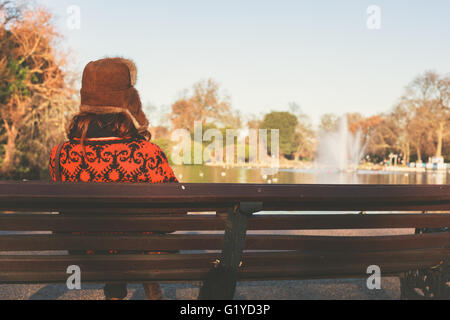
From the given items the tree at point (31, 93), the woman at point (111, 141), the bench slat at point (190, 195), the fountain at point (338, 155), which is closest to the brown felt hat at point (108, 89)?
the woman at point (111, 141)

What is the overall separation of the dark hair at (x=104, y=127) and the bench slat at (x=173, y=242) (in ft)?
1.85

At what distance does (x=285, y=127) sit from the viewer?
65.8 meters

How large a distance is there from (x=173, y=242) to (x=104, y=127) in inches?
29.3

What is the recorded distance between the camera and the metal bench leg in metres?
2.11

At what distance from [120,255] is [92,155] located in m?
0.56

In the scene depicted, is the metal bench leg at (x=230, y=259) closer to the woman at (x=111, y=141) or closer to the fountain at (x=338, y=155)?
the woman at (x=111, y=141)

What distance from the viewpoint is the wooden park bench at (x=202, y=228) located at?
2.03 m

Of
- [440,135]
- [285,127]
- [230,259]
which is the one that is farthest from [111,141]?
[285,127]

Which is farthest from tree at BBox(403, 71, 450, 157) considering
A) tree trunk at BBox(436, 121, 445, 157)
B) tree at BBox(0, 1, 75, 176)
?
tree at BBox(0, 1, 75, 176)

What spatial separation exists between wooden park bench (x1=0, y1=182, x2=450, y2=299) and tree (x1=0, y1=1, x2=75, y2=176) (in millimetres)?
15080

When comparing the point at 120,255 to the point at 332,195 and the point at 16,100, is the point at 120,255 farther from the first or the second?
the point at 16,100

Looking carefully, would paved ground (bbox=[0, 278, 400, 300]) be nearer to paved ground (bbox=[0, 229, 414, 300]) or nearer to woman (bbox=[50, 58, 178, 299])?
paved ground (bbox=[0, 229, 414, 300])
